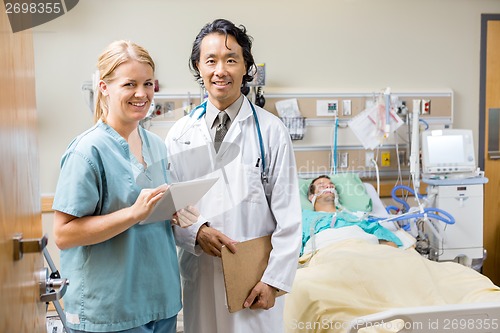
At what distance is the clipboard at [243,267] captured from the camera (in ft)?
4.70

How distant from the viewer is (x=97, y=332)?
4.14 ft

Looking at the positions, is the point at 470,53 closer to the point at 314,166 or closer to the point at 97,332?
the point at 314,166

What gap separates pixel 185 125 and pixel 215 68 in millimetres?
235

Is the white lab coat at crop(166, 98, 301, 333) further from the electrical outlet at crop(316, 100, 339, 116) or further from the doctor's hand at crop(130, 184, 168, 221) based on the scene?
the electrical outlet at crop(316, 100, 339, 116)

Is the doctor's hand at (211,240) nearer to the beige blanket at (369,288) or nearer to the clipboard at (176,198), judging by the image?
the clipboard at (176,198)

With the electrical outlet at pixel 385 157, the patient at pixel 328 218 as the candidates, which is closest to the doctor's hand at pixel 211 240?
the patient at pixel 328 218

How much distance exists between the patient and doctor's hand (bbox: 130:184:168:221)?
5.40ft

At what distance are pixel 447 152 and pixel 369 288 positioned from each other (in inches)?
61.7

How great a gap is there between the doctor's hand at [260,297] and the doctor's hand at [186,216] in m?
0.27

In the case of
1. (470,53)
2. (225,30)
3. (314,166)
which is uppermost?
(470,53)

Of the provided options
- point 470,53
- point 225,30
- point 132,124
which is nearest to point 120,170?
point 132,124

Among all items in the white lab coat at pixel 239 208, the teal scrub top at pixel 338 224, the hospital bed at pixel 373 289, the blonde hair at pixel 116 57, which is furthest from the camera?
the teal scrub top at pixel 338 224

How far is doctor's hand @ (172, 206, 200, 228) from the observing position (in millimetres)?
1422

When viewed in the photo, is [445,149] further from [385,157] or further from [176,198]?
[176,198]
